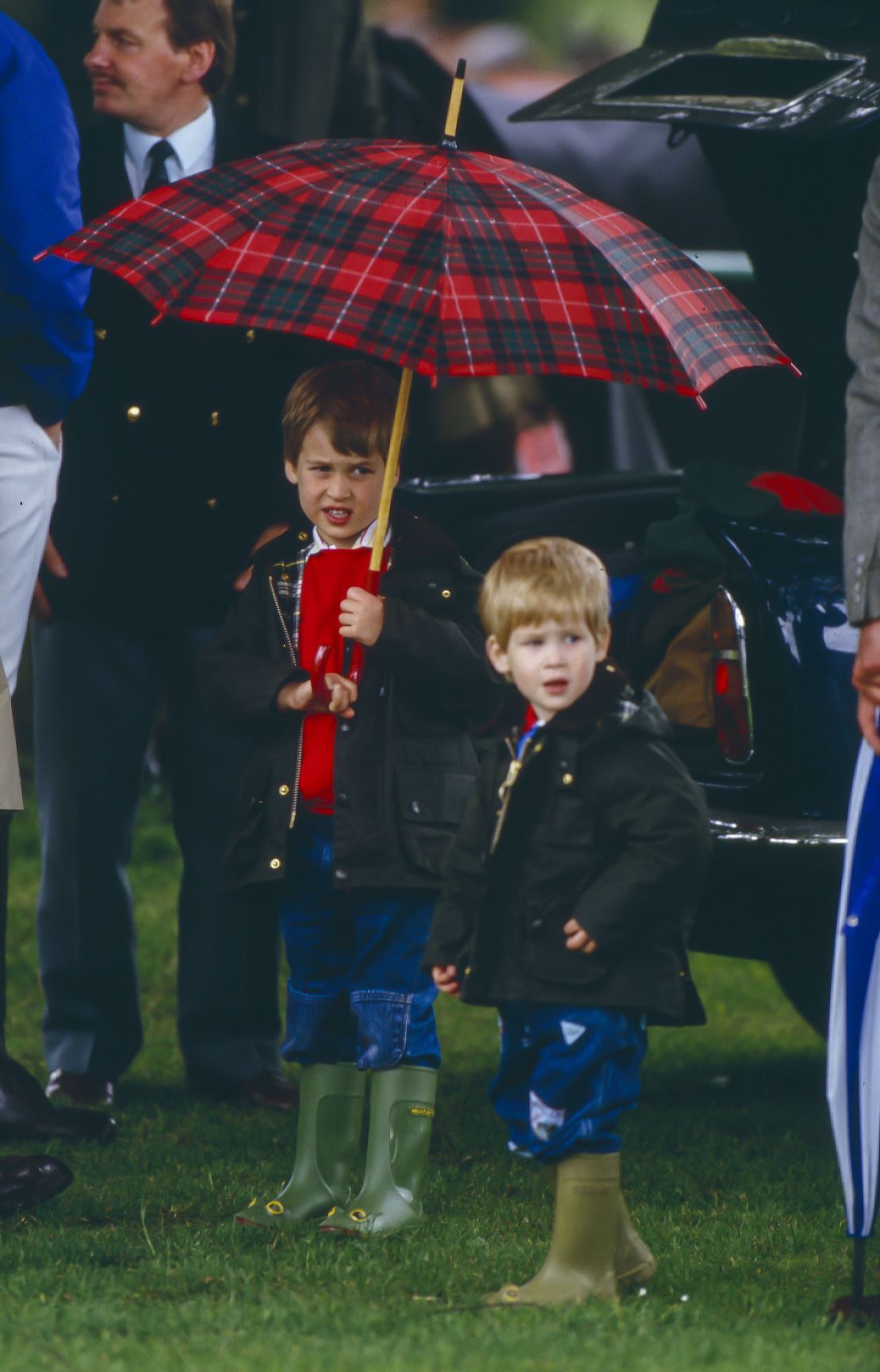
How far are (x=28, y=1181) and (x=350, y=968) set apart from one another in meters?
0.69

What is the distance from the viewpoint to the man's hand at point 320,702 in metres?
3.46

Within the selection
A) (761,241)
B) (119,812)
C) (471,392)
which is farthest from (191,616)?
(471,392)

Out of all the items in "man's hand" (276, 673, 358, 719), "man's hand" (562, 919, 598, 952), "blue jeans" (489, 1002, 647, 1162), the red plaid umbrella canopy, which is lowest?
"blue jeans" (489, 1002, 647, 1162)

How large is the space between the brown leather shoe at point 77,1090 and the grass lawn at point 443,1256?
0.07 metres

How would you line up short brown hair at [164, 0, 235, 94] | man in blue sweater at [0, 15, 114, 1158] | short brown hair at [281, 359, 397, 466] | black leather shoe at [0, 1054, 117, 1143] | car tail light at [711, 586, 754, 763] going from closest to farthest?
short brown hair at [281, 359, 397, 466] → man in blue sweater at [0, 15, 114, 1158] → black leather shoe at [0, 1054, 117, 1143] → car tail light at [711, 586, 754, 763] → short brown hair at [164, 0, 235, 94]

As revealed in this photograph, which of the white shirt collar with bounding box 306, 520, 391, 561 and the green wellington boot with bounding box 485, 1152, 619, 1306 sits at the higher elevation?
the white shirt collar with bounding box 306, 520, 391, 561

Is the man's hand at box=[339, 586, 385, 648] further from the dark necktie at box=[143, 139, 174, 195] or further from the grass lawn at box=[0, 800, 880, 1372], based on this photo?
the dark necktie at box=[143, 139, 174, 195]

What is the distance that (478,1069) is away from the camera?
5355mm

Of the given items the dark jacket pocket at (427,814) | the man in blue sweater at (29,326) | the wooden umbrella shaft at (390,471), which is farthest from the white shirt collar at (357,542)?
the man in blue sweater at (29,326)

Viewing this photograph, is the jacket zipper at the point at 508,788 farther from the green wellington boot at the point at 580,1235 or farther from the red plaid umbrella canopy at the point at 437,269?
the red plaid umbrella canopy at the point at 437,269

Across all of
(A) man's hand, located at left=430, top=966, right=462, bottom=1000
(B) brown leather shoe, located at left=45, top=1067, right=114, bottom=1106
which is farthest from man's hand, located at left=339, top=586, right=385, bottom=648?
(B) brown leather shoe, located at left=45, top=1067, right=114, bottom=1106

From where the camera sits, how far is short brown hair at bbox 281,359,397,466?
3.54 meters

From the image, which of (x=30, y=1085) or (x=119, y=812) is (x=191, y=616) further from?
(x=30, y=1085)

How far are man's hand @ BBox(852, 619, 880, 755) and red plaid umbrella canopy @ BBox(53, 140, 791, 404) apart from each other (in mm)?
512
